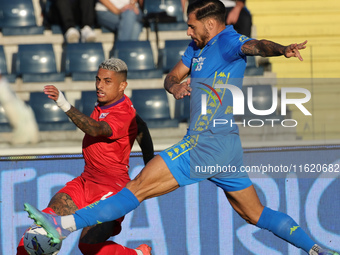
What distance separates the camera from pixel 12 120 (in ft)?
23.7

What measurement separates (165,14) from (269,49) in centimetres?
A: 545

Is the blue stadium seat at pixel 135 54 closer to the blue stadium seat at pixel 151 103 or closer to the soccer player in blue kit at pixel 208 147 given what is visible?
the blue stadium seat at pixel 151 103

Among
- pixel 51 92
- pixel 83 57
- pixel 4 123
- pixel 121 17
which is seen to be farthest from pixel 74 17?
pixel 51 92

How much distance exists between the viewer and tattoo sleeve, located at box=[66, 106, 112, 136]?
13.6ft

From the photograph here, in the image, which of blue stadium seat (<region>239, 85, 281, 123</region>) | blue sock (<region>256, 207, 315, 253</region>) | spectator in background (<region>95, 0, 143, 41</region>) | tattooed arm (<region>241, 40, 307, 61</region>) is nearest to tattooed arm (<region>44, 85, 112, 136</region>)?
tattooed arm (<region>241, 40, 307, 61</region>)

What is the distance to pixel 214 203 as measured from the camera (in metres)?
5.39

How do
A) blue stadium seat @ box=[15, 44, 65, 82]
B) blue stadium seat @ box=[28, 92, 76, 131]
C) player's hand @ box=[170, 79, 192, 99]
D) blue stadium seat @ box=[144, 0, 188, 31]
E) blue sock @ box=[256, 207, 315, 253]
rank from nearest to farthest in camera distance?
player's hand @ box=[170, 79, 192, 99] → blue sock @ box=[256, 207, 315, 253] → blue stadium seat @ box=[28, 92, 76, 131] → blue stadium seat @ box=[15, 44, 65, 82] → blue stadium seat @ box=[144, 0, 188, 31]

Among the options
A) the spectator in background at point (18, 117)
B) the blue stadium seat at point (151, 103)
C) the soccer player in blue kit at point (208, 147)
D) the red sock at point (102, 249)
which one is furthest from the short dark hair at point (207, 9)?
the blue stadium seat at point (151, 103)

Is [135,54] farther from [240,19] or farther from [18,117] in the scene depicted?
[18,117]

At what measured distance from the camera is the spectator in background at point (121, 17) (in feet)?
29.0

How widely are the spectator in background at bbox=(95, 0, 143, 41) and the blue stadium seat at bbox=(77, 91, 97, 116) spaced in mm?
1638

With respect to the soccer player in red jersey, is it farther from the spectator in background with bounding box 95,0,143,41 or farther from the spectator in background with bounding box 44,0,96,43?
the spectator in background with bounding box 95,0,143,41

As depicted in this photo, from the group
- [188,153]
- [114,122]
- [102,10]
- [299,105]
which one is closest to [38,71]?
[102,10]

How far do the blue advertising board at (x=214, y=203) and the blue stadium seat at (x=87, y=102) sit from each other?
2.14 m
